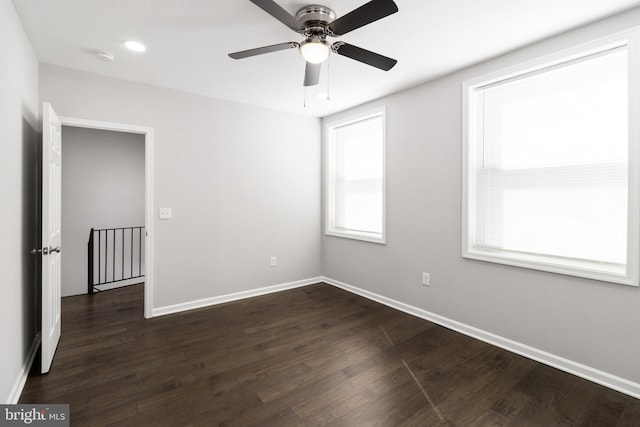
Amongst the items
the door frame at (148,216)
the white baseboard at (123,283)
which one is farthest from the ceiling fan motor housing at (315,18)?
the white baseboard at (123,283)

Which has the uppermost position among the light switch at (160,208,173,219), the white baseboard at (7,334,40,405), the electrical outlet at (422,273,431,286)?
the light switch at (160,208,173,219)

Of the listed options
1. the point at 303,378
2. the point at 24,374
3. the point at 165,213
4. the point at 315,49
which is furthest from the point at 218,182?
the point at 303,378

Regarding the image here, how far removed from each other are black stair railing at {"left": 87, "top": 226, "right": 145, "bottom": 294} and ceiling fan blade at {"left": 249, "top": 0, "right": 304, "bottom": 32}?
4536 millimetres

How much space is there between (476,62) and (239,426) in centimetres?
335

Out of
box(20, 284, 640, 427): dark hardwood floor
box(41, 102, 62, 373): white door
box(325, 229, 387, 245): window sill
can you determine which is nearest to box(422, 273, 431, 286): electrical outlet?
box(20, 284, 640, 427): dark hardwood floor

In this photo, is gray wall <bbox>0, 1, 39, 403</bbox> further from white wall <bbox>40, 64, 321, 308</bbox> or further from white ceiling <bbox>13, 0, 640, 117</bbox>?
white wall <bbox>40, 64, 321, 308</bbox>

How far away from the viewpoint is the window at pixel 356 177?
4055 millimetres

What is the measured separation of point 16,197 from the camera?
2.15 meters

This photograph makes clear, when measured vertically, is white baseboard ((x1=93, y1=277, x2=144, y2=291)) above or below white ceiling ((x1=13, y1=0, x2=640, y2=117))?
below

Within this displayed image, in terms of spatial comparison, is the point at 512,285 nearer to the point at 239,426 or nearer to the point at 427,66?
the point at 427,66

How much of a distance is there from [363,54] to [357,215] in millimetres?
2556

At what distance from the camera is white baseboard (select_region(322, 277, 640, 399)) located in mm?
2125

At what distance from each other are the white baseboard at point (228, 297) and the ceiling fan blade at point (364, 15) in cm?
322

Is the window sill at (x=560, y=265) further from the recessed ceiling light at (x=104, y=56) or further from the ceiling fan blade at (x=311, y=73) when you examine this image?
the recessed ceiling light at (x=104, y=56)
